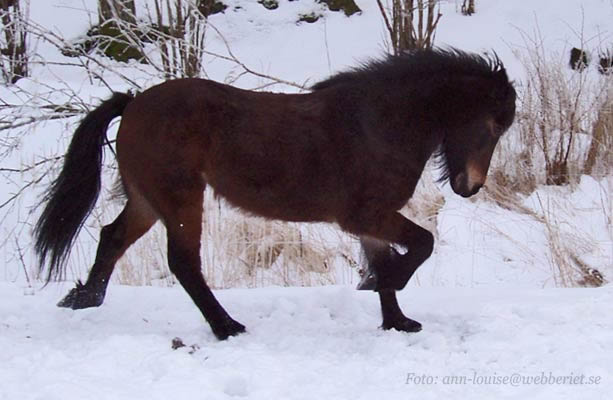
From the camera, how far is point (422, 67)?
3719 millimetres

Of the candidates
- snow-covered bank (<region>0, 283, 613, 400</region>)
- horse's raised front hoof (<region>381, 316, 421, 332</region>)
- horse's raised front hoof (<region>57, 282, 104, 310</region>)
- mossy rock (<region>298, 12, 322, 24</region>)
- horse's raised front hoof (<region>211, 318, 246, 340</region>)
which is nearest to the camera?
snow-covered bank (<region>0, 283, 613, 400</region>)

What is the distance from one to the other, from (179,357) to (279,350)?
435mm

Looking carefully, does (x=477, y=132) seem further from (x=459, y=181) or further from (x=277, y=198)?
(x=277, y=198)

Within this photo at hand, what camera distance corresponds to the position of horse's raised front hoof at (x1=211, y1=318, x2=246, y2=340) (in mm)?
3438

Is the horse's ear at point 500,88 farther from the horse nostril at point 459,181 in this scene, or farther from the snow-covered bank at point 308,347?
the snow-covered bank at point 308,347

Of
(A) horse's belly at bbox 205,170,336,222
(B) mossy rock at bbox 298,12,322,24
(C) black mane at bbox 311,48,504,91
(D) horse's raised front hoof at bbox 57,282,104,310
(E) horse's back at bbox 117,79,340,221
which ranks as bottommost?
(D) horse's raised front hoof at bbox 57,282,104,310

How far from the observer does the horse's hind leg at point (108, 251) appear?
151 inches

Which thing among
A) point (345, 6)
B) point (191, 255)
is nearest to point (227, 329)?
point (191, 255)

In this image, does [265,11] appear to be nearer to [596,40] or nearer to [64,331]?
[596,40]

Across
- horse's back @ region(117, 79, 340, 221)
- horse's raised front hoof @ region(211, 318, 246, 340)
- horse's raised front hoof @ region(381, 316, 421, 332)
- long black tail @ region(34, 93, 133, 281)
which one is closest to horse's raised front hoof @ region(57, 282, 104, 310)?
long black tail @ region(34, 93, 133, 281)

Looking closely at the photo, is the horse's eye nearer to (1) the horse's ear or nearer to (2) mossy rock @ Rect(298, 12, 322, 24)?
(1) the horse's ear

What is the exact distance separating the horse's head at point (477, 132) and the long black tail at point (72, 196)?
1.57 meters

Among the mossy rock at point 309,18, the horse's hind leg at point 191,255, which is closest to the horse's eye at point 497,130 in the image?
the horse's hind leg at point 191,255

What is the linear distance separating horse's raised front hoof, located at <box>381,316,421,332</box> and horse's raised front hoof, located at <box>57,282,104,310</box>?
137 centimetres
